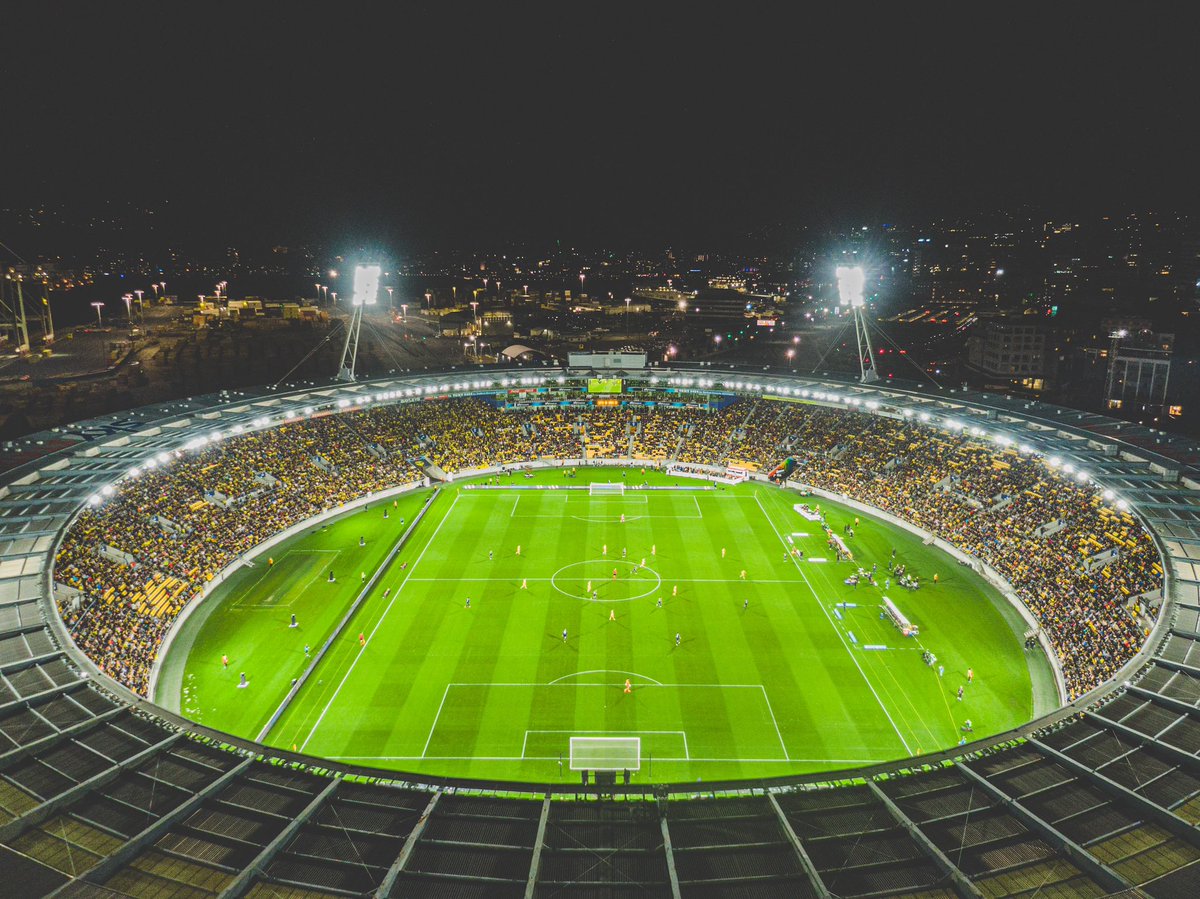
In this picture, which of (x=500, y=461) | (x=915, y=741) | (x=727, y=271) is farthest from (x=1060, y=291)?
(x=915, y=741)

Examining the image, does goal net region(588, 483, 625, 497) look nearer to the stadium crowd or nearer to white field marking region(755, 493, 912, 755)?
the stadium crowd

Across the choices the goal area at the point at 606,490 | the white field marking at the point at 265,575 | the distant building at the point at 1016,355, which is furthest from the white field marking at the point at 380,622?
the distant building at the point at 1016,355

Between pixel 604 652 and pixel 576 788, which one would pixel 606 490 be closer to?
pixel 604 652

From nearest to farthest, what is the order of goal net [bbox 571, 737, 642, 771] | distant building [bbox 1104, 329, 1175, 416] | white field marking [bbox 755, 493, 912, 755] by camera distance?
goal net [bbox 571, 737, 642, 771] → white field marking [bbox 755, 493, 912, 755] → distant building [bbox 1104, 329, 1175, 416]

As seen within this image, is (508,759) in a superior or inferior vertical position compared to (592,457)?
inferior

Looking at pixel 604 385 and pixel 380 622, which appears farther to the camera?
pixel 604 385

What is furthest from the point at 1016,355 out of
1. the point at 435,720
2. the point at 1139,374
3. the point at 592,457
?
the point at 435,720

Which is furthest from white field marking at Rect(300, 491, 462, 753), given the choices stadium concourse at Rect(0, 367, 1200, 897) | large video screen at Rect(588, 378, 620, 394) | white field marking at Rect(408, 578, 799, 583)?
large video screen at Rect(588, 378, 620, 394)
